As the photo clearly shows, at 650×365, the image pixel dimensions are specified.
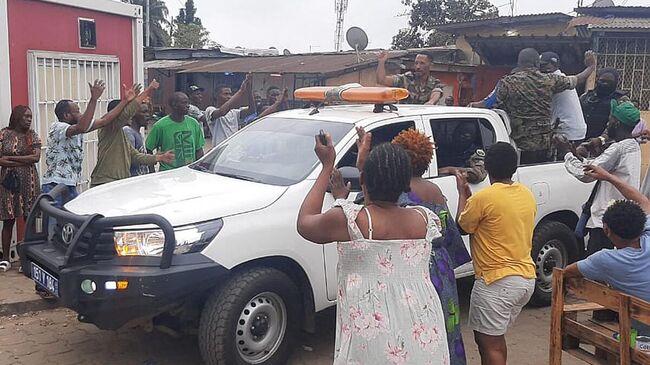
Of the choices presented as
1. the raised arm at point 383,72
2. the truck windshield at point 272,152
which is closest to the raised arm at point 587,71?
the raised arm at point 383,72

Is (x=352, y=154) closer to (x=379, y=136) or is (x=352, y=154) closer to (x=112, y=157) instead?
(x=379, y=136)

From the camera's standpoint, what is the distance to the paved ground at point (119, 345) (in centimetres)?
458

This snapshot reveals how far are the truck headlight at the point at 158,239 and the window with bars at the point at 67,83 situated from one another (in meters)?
3.49

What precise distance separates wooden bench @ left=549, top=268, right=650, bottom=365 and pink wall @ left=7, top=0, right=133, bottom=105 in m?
5.53

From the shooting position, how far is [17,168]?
20.3 feet

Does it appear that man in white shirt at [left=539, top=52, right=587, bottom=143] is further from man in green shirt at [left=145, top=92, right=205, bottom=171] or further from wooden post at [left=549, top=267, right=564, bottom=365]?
man in green shirt at [left=145, top=92, right=205, bottom=171]

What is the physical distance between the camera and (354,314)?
2590 mm

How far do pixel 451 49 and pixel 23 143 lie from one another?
1468cm

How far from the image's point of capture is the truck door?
4438 mm

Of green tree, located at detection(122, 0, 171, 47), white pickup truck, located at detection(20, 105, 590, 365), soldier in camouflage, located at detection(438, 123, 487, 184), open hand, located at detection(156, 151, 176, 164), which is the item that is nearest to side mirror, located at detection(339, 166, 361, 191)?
white pickup truck, located at detection(20, 105, 590, 365)

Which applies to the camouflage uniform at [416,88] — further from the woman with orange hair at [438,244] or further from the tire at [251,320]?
the woman with orange hair at [438,244]

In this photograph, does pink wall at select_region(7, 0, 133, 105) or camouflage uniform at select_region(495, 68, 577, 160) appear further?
pink wall at select_region(7, 0, 133, 105)

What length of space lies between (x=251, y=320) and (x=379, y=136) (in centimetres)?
171

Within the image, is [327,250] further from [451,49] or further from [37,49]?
[451,49]
